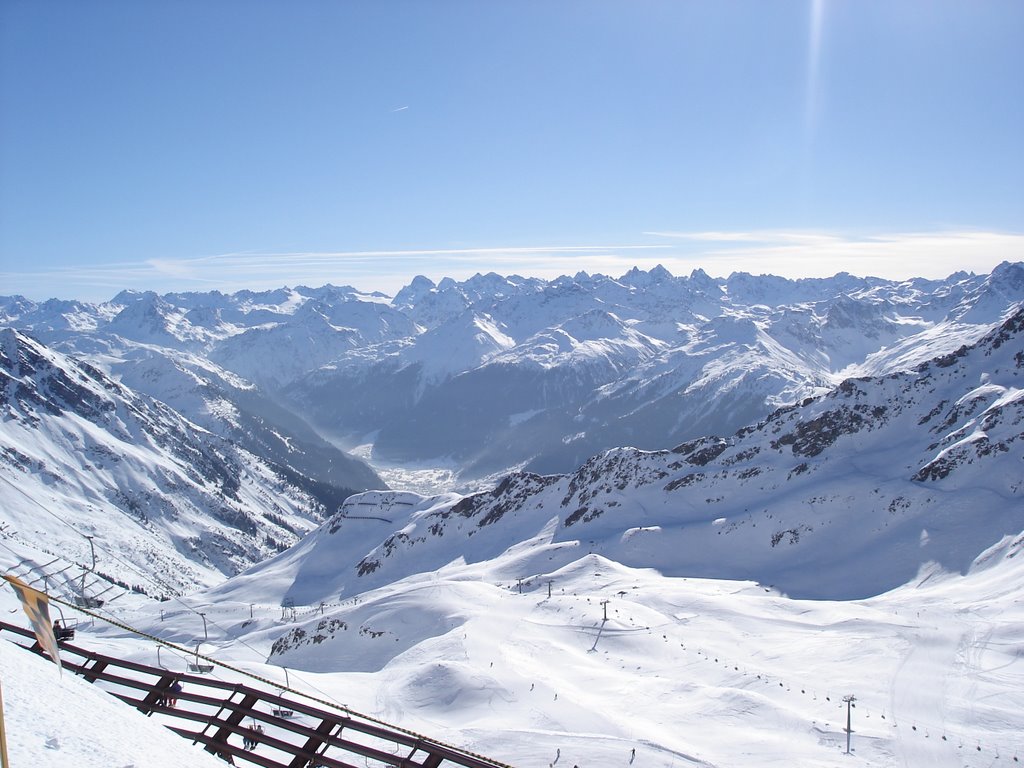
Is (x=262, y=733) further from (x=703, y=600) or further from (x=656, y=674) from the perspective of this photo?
(x=703, y=600)

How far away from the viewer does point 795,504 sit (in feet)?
318

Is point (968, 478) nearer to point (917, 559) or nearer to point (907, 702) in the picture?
point (917, 559)

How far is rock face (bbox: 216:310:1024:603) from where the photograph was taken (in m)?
83.1

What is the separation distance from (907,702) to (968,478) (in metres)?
61.9

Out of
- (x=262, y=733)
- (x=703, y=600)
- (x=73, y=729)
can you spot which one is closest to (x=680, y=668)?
(x=703, y=600)

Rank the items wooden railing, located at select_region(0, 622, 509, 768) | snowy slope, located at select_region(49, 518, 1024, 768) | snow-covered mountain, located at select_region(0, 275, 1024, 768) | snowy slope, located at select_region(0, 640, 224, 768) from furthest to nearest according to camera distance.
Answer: snow-covered mountain, located at select_region(0, 275, 1024, 768) → snowy slope, located at select_region(49, 518, 1024, 768) → wooden railing, located at select_region(0, 622, 509, 768) → snowy slope, located at select_region(0, 640, 224, 768)

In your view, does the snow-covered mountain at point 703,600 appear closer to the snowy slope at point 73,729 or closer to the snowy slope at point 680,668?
the snowy slope at point 680,668

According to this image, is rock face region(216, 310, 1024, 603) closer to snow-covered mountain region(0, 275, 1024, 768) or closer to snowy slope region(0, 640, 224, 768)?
snow-covered mountain region(0, 275, 1024, 768)

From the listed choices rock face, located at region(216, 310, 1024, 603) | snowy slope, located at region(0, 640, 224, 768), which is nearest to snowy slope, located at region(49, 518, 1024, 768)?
rock face, located at region(216, 310, 1024, 603)

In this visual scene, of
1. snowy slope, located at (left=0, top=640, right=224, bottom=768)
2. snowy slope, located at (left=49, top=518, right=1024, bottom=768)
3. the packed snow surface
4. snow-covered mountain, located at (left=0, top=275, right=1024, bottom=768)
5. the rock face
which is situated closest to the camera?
snowy slope, located at (left=0, top=640, right=224, bottom=768)

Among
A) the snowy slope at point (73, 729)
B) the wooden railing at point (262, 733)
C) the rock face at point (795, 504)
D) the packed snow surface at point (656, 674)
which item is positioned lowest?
the snowy slope at point (73, 729)

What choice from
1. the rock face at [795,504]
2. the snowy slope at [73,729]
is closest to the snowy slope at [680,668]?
the rock face at [795,504]

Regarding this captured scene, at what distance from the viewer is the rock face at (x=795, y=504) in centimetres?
8312

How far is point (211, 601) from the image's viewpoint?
442 feet
